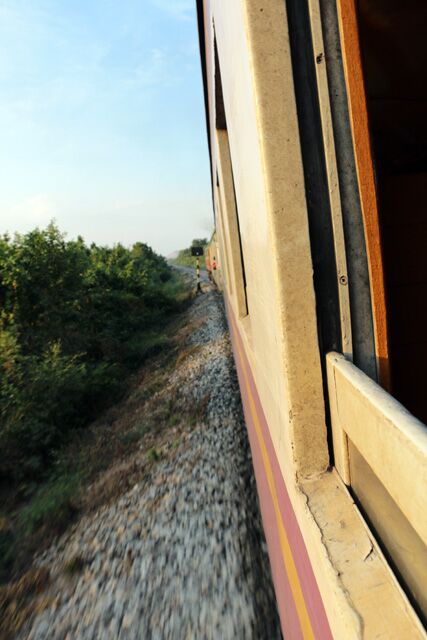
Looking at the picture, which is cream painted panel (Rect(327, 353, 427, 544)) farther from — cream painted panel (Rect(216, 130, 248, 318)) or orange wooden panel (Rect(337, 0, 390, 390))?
cream painted panel (Rect(216, 130, 248, 318))

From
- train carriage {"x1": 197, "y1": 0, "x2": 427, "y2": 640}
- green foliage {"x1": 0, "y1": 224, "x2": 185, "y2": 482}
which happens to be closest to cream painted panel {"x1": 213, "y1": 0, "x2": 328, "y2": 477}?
train carriage {"x1": 197, "y1": 0, "x2": 427, "y2": 640}

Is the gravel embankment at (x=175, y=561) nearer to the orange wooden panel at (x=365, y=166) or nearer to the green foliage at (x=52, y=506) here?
the green foliage at (x=52, y=506)

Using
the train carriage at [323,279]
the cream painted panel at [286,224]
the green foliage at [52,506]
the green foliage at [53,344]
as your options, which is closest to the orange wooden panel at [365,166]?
the train carriage at [323,279]

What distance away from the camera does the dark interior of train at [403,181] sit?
158 cm

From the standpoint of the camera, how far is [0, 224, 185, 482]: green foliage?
6.20 meters

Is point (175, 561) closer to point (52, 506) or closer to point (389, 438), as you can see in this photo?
point (52, 506)

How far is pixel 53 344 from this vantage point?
369 inches

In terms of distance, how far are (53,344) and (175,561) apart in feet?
25.8

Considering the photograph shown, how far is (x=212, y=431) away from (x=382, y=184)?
339 cm

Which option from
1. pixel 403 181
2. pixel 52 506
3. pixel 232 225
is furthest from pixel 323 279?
pixel 52 506

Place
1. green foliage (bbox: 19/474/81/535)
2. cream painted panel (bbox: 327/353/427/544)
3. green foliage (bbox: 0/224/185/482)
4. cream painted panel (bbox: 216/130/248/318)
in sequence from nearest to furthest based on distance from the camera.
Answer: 1. cream painted panel (bbox: 327/353/427/544)
2. cream painted panel (bbox: 216/130/248/318)
3. green foliage (bbox: 19/474/81/535)
4. green foliage (bbox: 0/224/185/482)

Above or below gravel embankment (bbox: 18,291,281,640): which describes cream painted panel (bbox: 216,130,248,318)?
above

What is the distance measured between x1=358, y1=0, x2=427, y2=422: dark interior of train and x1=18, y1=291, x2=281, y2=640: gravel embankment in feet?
5.76

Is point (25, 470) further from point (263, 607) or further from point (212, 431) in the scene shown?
point (263, 607)
